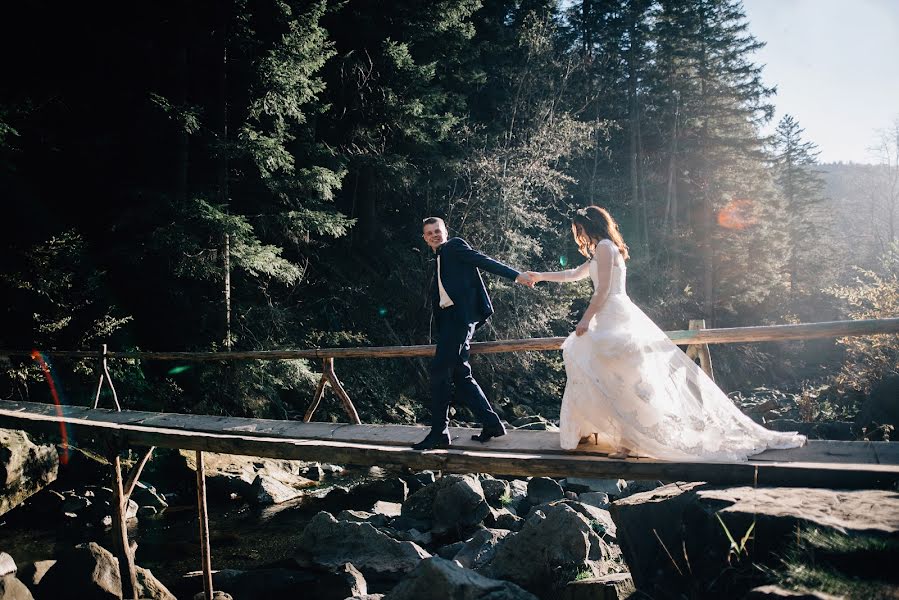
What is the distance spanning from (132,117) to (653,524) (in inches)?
625

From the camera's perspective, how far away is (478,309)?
18.8ft

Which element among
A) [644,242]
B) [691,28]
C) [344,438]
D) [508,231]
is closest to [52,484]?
[344,438]

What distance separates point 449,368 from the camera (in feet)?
18.3

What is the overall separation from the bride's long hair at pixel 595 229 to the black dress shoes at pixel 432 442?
2.24 meters

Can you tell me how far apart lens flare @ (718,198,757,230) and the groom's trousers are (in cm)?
2979

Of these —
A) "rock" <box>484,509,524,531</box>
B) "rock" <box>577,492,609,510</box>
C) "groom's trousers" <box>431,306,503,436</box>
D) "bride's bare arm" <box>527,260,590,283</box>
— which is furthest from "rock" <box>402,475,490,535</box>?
"bride's bare arm" <box>527,260,590,283</box>

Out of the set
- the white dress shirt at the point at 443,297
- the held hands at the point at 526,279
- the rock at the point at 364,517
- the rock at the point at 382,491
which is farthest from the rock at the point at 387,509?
the held hands at the point at 526,279

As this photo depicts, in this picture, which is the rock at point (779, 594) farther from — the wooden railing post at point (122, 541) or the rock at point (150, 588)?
the wooden railing post at point (122, 541)

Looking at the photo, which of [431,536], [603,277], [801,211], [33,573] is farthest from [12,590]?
[801,211]

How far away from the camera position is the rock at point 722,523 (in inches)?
137

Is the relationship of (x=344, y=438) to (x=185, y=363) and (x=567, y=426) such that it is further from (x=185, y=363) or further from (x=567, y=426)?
(x=185, y=363)

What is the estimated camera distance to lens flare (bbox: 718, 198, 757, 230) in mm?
31469

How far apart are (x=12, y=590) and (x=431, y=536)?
16.2ft

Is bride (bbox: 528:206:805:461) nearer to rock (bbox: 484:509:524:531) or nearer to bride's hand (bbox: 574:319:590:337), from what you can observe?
bride's hand (bbox: 574:319:590:337)
